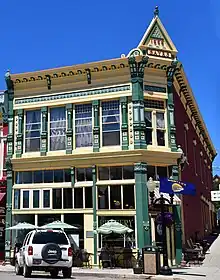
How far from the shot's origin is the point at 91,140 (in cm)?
2467

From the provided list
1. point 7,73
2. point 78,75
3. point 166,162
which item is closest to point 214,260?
point 166,162

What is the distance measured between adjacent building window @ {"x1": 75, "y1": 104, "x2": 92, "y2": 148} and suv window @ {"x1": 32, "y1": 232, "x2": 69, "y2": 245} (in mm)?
8040

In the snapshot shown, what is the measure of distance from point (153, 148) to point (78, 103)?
16.5ft

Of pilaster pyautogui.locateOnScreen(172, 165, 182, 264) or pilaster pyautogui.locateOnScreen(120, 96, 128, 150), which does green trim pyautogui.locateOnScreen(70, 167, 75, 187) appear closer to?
pilaster pyautogui.locateOnScreen(120, 96, 128, 150)

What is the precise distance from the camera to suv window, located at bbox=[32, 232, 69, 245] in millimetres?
17047

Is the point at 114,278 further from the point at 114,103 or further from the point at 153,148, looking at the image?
the point at 114,103

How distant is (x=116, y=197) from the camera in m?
23.5

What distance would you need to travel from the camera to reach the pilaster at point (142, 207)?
22.3 meters

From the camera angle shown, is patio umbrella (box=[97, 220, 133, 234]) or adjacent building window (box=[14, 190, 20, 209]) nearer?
patio umbrella (box=[97, 220, 133, 234])

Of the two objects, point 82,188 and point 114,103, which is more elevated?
point 114,103

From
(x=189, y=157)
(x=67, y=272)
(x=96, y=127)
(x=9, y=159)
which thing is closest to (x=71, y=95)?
(x=96, y=127)

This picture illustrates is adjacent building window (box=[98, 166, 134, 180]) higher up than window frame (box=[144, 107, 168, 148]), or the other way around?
window frame (box=[144, 107, 168, 148])

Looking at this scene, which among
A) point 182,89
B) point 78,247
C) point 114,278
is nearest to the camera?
point 114,278

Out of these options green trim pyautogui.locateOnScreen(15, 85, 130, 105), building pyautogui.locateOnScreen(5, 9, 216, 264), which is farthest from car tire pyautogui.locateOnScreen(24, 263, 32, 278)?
green trim pyautogui.locateOnScreen(15, 85, 130, 105)
